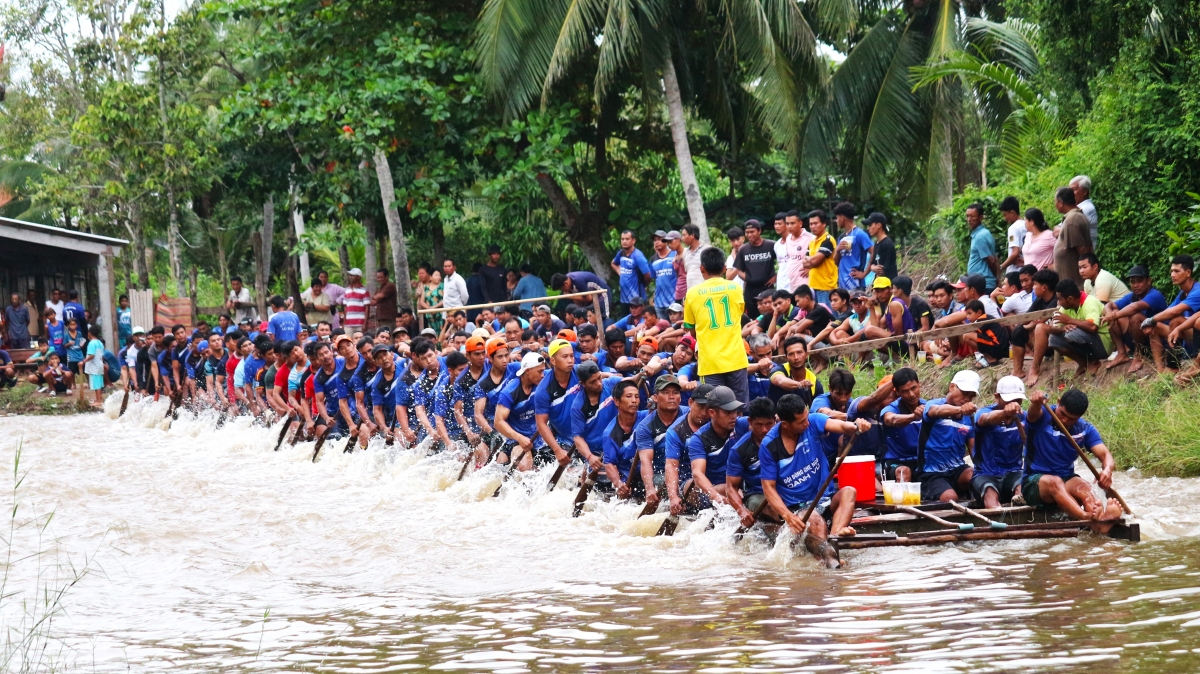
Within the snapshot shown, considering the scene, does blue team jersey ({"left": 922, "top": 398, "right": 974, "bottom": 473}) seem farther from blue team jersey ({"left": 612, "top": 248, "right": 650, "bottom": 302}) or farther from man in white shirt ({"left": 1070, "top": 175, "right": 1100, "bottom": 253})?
blue team jersey ({"left": 612, "top": 248, "right": 650, "bottom": 302})

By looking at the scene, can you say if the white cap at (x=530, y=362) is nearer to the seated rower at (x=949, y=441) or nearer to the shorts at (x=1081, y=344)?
the seated rower at (x=949, y=441)

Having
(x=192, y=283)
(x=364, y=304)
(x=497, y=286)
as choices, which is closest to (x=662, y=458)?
(x=497, y=286)

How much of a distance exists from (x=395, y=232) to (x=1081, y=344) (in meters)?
12.1

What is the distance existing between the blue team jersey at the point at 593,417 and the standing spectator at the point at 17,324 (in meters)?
18.4

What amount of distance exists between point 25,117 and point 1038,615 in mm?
27989

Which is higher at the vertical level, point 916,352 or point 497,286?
point 497,286

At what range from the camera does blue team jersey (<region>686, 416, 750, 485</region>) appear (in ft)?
29.3

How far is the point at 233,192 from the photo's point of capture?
86.0 ft

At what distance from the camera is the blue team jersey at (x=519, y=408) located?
460 inches

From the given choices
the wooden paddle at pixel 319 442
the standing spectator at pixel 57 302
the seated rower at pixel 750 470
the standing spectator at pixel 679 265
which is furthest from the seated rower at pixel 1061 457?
the standing spectator at pixel 57 302

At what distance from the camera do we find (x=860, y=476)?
8.68m

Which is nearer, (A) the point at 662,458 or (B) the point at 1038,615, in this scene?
(B) the point at 1038,615

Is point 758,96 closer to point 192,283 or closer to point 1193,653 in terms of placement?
point 1193,653

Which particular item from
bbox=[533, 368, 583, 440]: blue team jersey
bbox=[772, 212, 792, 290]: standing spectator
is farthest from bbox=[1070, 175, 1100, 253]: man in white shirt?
bbox=[533, 368, 583, 440]: blue team jersey
